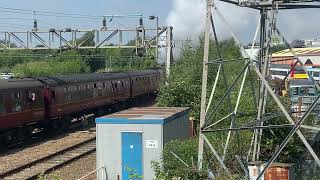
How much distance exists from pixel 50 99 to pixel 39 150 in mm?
4886

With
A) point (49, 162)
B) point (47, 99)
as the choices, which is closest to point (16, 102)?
point (47, 99)

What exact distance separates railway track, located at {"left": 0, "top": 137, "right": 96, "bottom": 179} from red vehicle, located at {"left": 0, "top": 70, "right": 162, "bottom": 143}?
2986 mm

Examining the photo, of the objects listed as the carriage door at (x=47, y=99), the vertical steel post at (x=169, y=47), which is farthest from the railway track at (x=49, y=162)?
the vertical steel post at (x=169, y=47)

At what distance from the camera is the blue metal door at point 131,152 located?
14.2 meters

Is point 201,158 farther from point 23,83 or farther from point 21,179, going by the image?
point 23,83

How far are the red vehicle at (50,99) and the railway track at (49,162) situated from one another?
2986 millimetres

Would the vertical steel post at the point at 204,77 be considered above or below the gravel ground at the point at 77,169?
above

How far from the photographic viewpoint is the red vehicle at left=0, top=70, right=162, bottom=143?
2289 cm

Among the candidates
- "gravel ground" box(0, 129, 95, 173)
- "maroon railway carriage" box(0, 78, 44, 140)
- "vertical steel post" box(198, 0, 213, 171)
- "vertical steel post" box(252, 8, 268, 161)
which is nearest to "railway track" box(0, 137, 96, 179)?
"gravel ground" box(0, 129, 95, 173)

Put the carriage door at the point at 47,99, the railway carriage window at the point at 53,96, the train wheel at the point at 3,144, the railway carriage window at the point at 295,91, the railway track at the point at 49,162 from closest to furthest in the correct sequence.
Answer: the railway track at the point at 49,162, the train wheel at the point at 3,144, the carriage door at the point at 47,99, the railway carriage window at the point at 53,96, the railway carriage window at the point at 295,91

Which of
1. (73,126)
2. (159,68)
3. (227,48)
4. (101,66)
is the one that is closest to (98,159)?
(73,126)

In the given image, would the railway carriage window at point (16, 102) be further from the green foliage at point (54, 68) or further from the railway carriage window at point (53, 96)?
the green foliage at point (54, 68)

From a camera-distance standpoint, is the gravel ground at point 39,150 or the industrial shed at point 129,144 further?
the gravel ground at point 39,150

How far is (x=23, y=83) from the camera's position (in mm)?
24656
